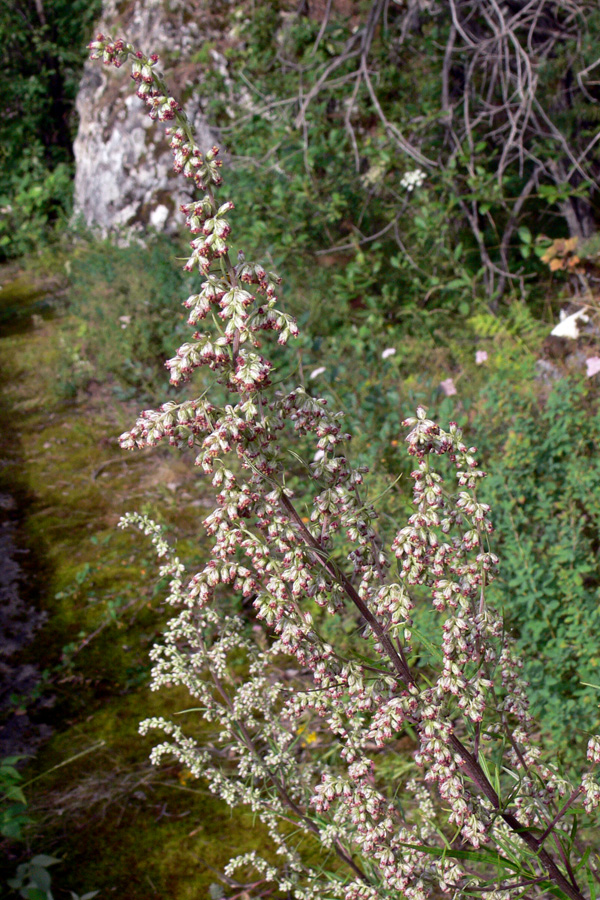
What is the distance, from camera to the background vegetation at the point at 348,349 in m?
2.62

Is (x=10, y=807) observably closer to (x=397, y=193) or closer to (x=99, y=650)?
(x=99, y=650)

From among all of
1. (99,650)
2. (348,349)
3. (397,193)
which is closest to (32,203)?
(397,193)

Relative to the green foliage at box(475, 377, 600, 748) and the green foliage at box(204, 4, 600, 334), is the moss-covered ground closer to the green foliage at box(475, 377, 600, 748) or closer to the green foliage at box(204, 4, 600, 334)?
the green foliage at box(475, 377, 600, 748)

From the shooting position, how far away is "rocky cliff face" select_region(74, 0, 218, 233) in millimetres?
7738

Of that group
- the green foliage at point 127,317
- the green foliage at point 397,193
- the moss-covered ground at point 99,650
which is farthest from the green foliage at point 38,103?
the green foliage at point 397,193

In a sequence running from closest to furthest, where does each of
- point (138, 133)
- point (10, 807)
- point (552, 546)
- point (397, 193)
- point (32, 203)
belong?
point (10, 807), point (552, 546), point (397, 193), point (138, 133), point (32, 203)

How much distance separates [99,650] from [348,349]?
2896 mm

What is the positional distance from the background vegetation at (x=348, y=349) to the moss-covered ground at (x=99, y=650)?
0.01 meters

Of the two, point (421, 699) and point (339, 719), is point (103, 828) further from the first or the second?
point (421, 699)

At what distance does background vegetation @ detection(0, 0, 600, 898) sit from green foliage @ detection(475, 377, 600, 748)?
0.01 metres

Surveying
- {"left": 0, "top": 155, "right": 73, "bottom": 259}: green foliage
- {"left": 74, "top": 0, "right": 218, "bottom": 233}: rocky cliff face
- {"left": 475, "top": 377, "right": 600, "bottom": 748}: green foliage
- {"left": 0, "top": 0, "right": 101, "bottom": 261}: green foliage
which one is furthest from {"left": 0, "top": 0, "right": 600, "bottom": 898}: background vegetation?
{"left": 0, "top": 0, "right": 101, "bottom": 261}: green foliage

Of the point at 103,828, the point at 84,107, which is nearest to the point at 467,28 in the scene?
the point at 103,828

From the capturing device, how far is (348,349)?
212 inches

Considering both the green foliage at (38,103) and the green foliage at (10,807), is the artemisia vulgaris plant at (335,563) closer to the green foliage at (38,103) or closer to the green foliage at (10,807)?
the green foliage at (10,807)
